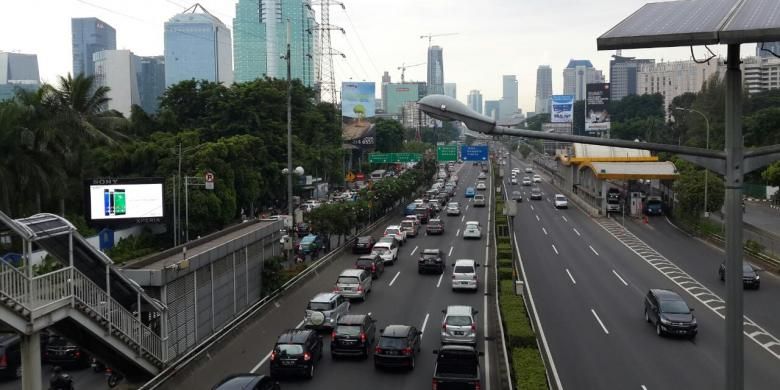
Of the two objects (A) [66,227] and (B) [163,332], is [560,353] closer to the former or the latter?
(B) [163,332]

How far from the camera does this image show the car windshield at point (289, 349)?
1900 cm

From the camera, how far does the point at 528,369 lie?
17.2 m

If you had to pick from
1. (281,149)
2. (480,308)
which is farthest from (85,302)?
(281,149)

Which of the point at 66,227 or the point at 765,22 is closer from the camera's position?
the point at 765,22

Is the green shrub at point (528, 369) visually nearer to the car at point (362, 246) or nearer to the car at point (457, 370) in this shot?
the car at point (457, 370)

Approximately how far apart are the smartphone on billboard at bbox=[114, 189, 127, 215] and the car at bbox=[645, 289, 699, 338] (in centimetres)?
2312

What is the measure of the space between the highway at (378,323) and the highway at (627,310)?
263 cm

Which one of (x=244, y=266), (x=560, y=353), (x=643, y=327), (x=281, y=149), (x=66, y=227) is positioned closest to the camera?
(x=66, y=227)

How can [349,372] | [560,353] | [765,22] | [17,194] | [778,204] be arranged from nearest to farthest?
[765,22]
[349,372]
[560,353]
[17,194]
[778,204]

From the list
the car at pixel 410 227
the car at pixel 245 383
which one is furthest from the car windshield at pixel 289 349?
the car at pixel 410 227

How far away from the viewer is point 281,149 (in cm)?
6341

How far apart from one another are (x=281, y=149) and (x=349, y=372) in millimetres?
45255

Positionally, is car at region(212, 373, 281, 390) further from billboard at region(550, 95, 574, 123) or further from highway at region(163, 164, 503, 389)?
billboard at region(550, 95, 574, 123)

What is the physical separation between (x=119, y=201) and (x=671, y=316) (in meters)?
23.9
